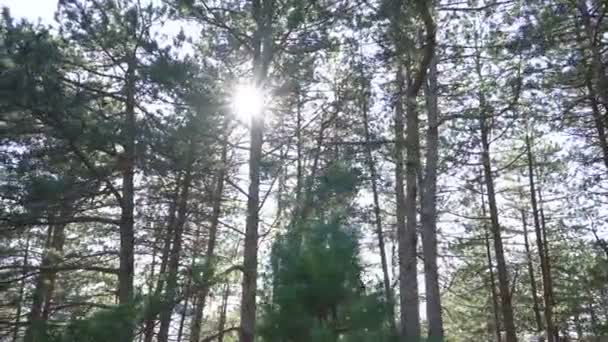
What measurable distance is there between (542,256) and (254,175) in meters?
9.83

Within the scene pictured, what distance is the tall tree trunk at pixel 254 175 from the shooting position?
6492mm

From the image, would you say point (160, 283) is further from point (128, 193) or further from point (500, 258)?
point (500, 258)

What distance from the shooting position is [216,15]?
7430 mm

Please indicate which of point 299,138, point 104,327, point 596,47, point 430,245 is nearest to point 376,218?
point 299,138

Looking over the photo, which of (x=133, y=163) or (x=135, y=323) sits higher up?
(x=133, y=163)

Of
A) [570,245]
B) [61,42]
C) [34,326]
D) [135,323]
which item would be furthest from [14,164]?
[570,245]

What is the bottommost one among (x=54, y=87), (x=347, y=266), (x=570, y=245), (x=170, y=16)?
(x=347, y=266)

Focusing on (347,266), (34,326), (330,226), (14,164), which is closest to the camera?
(347,266)

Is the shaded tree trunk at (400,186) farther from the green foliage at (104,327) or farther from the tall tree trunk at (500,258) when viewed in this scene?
the green foliage at (104,327)

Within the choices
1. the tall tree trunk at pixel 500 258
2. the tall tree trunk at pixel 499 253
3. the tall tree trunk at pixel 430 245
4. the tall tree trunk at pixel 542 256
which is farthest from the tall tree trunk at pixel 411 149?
the tall tree trunk at pixel 542 256

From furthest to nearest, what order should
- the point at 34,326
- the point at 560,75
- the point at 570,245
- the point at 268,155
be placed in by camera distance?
the point at 570,245, the point at 560,75, the point at 268,155, the point at 34,326

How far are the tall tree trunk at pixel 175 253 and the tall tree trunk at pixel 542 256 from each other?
8.09 m

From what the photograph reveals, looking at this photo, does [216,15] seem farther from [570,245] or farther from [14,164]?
[570,245]

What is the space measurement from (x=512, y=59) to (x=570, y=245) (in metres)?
7.48
